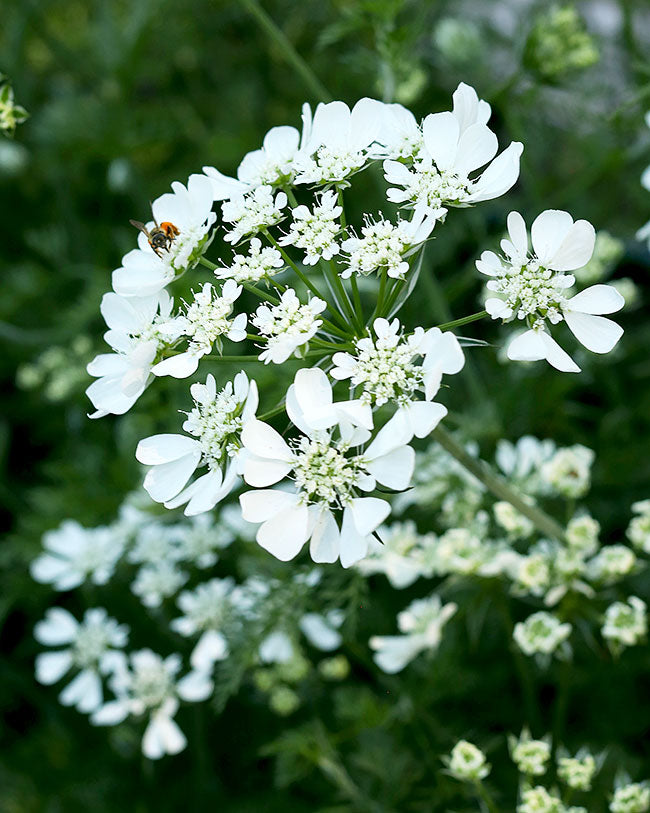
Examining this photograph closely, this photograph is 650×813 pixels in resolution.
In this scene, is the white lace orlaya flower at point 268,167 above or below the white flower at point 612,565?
above

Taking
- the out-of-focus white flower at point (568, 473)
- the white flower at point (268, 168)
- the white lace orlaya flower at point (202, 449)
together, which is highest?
the white flower at point (268, 168)

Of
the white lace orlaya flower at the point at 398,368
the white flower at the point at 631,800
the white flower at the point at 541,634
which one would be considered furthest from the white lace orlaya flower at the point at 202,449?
the white flower at the point at 631,800

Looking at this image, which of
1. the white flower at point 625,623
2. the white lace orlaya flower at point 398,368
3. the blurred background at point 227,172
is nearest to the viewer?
the white lace orlaya flower at point 398,368

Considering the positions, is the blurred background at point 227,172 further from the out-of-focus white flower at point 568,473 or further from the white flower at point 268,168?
the white flower at point 268,168

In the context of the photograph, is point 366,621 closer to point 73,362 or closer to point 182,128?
point 73,362

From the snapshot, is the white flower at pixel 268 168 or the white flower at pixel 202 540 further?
the white flower at pixel 202 540

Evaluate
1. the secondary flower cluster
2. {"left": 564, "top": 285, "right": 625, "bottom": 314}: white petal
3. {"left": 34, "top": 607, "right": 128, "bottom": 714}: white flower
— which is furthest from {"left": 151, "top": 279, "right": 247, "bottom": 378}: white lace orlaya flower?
{"left": 34, "top": 607, "right": 128, "bottom": 714}: white flower
